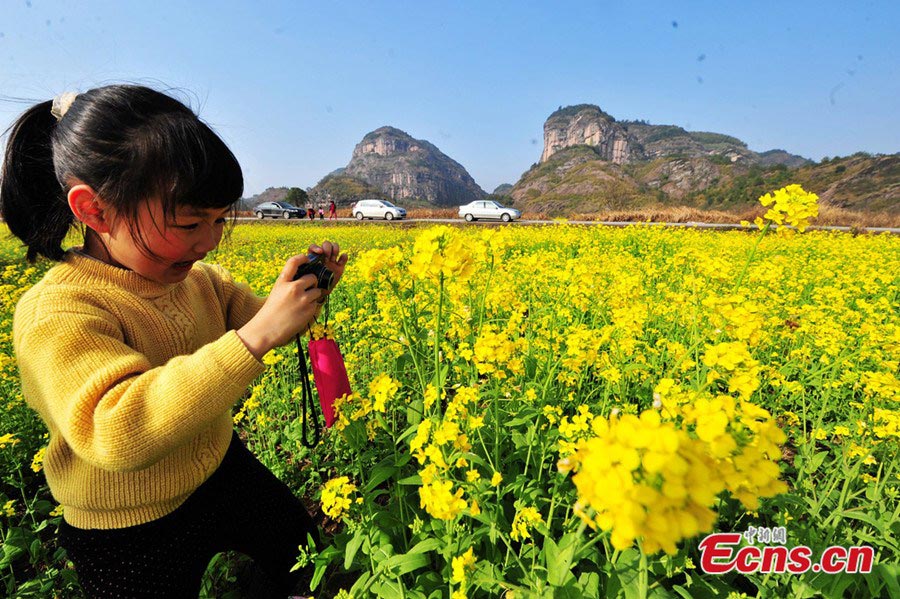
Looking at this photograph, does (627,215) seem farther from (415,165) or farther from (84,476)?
(415,165)

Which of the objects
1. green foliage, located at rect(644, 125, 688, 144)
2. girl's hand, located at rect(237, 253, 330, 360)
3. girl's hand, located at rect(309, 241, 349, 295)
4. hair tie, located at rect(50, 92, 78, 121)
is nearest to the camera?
girl's hand, located at rect(237, 253, 330, 360)

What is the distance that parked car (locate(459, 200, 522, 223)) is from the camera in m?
24.5

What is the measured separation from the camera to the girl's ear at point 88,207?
1.02 meters

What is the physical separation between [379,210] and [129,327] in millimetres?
26089

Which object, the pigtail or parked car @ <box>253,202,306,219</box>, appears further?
parked car @ <box>253,202,306,219</box>

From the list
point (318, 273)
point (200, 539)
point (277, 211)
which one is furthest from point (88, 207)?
point (277, 211)

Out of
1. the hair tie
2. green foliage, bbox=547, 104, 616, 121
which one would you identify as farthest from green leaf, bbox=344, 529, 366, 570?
green foliage, bbox=547, 104, 616, 121

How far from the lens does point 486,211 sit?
2558 cm

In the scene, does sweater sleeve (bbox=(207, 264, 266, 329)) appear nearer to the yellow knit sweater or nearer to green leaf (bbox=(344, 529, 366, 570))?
the yellow knit sweater

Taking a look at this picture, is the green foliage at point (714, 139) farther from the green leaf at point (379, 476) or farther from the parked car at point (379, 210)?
the green leaf at point (379, 476)

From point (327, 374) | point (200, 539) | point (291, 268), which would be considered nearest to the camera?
point (291, 268)

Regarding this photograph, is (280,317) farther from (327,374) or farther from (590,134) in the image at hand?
(590,134)

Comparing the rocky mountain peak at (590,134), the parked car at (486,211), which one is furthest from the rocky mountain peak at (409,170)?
the parked car at (486,211)

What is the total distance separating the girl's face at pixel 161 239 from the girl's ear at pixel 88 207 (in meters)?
0.03
